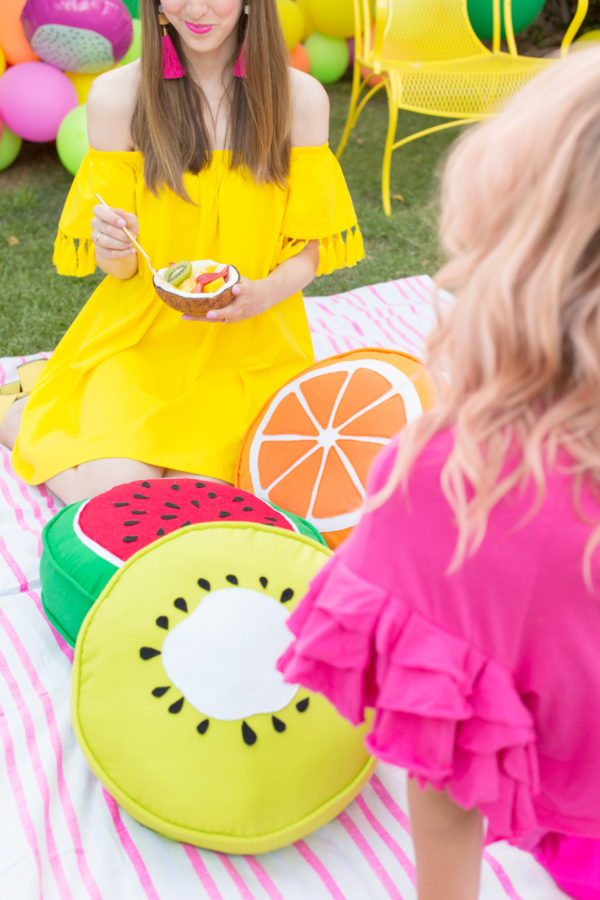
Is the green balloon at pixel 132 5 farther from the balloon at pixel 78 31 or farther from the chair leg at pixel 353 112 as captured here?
the chair leg at pixel 353 112

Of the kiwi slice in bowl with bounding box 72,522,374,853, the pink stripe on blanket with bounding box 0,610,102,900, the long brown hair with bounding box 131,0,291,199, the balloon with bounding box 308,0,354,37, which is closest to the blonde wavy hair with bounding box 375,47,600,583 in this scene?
the kiwi slice in bowl with bounding box 72,522,374,853

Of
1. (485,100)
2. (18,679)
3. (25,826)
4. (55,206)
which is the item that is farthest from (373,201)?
(25,826)

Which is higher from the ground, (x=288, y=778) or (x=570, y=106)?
(x=570, y=106)

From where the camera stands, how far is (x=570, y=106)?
2.28 ft

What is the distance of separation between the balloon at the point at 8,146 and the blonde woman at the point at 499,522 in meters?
3.01

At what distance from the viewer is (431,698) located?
770 millimetres

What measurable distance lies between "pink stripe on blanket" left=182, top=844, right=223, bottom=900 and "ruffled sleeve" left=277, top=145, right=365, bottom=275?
1133 mm

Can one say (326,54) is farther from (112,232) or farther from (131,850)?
(131,850)

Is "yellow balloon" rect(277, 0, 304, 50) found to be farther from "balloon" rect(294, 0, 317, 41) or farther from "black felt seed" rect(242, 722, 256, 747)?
"black felt seed" rect(242, 722, 256, 747)

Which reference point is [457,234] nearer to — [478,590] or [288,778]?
[478,590]

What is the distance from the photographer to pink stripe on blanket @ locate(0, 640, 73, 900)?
1.15m

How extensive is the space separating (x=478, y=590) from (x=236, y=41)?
1.31 metres

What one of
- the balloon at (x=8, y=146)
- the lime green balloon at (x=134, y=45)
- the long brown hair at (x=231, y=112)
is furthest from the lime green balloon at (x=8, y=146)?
Answer: the long brown hair at (x=231, y=112)

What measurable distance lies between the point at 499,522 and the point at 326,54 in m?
3.99
